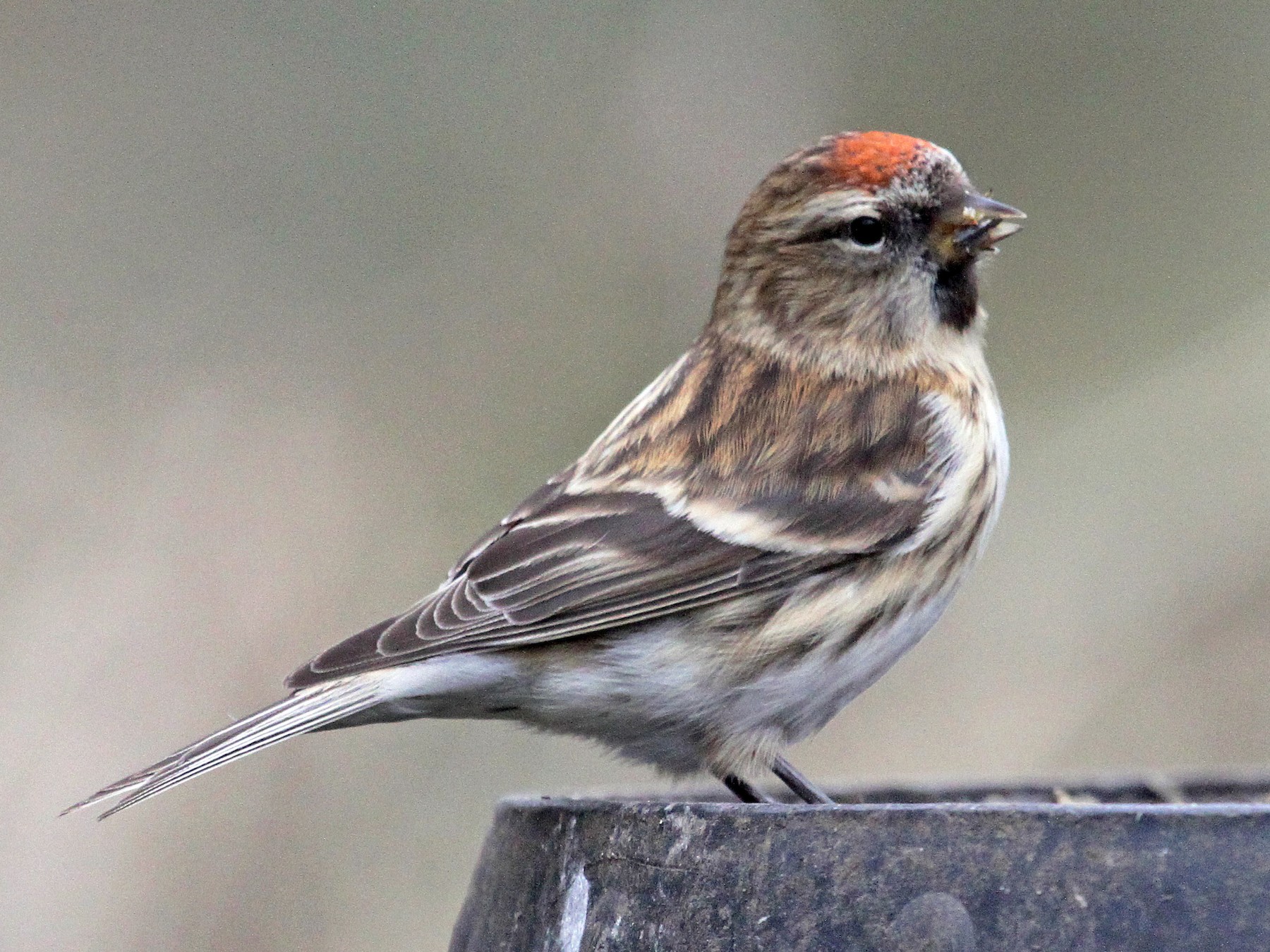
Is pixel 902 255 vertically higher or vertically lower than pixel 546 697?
higher

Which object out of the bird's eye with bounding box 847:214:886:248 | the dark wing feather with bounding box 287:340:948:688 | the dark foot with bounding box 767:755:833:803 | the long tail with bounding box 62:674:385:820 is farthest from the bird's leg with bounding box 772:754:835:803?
the bird's eye with bounding box 847:214:886:248

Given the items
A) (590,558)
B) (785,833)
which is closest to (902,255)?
(590,558)

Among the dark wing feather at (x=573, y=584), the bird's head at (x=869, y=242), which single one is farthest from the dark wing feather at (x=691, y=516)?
the bird's head at (x=869, y=242)

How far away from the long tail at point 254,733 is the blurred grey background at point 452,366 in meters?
1.75

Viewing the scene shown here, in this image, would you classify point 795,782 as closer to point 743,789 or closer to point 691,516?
point 743,789

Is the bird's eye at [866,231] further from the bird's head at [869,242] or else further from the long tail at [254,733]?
the long tail at [254,733]

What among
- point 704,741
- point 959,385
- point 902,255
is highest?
point 902,255

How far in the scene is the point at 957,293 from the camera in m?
3.63

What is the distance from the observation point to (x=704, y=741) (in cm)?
309

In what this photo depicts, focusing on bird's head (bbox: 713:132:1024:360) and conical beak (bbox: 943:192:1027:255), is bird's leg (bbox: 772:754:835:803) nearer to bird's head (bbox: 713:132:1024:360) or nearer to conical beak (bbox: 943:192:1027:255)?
bird's head (bbox: 713:132:1024:360)

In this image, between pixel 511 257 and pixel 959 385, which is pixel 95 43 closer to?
pixel 511 257

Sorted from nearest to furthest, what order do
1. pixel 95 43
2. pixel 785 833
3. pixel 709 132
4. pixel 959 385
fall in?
1. pixel 785 833
2. pixel 959 385
3. pixel 709 132
4. pixel 95 43

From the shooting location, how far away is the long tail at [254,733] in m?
2.59

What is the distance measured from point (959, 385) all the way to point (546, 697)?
1.11 metres
